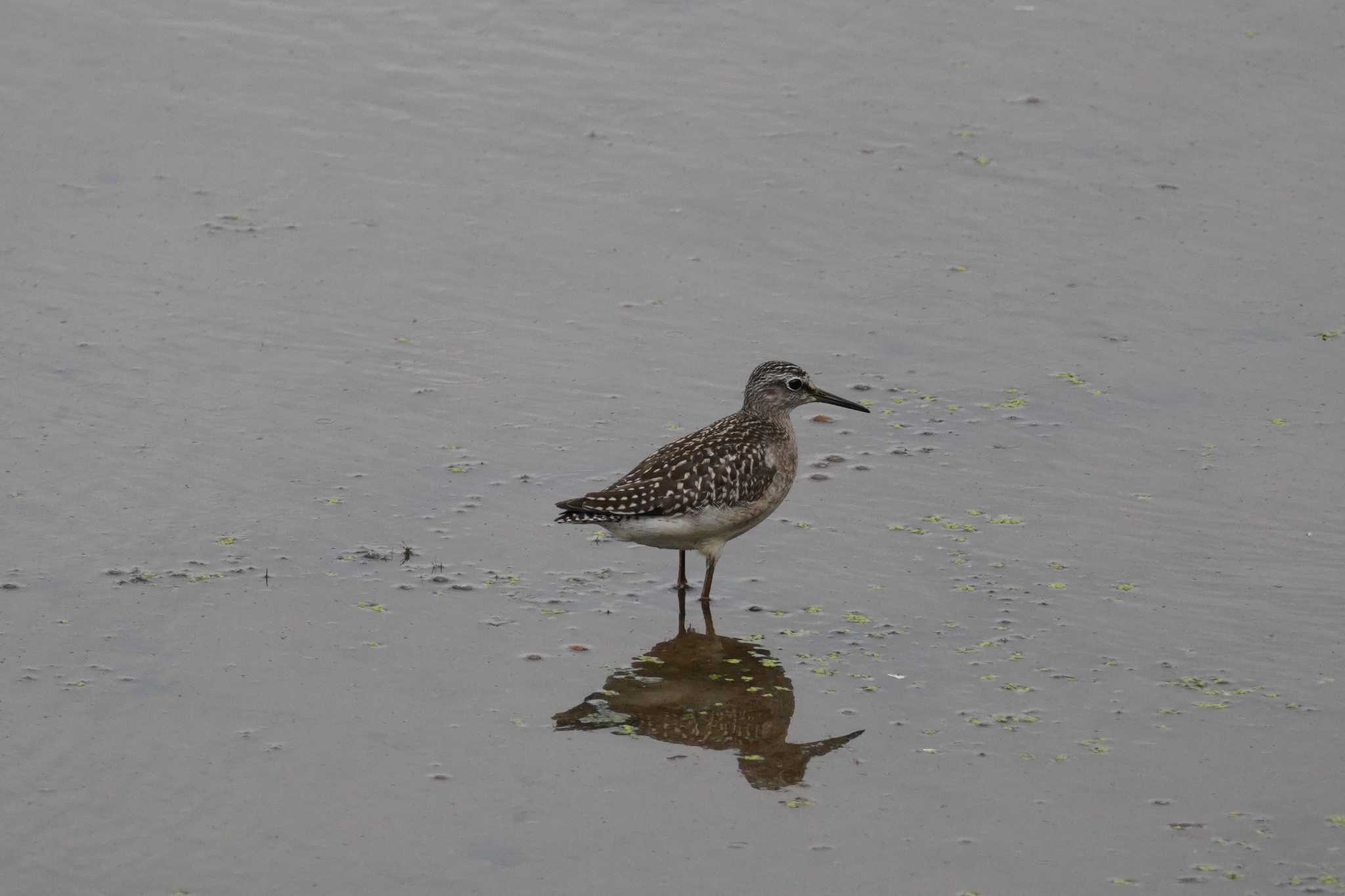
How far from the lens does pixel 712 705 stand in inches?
382

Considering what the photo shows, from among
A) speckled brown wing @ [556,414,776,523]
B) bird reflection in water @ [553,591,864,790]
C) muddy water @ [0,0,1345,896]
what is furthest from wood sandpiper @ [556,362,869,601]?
bird reflection in water @ [553,591,864,790]

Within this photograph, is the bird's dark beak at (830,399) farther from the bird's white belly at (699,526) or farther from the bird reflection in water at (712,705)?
the bird reflection in water at (712,705)

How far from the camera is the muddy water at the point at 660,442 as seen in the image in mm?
8547

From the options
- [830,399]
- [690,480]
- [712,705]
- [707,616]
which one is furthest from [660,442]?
[712,705]

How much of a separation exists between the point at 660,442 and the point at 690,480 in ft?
5.21

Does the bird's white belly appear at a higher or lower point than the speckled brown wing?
lower

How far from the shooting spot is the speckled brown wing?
1041 centimetres

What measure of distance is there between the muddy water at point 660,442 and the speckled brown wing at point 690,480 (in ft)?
2.07

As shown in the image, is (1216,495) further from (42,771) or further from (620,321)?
(42,771)

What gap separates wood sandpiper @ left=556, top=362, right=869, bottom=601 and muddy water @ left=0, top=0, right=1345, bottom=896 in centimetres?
44

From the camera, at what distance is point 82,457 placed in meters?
11.8

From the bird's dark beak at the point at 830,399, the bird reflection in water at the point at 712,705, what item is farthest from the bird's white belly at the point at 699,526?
the bird's dark beak at the point at 830,399

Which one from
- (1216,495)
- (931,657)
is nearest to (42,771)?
(931,657)

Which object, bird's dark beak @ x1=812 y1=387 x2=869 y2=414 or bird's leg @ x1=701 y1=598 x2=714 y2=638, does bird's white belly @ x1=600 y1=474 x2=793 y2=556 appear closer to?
bird's leg @ x1=701 y1=598 x2=714 y2=638
